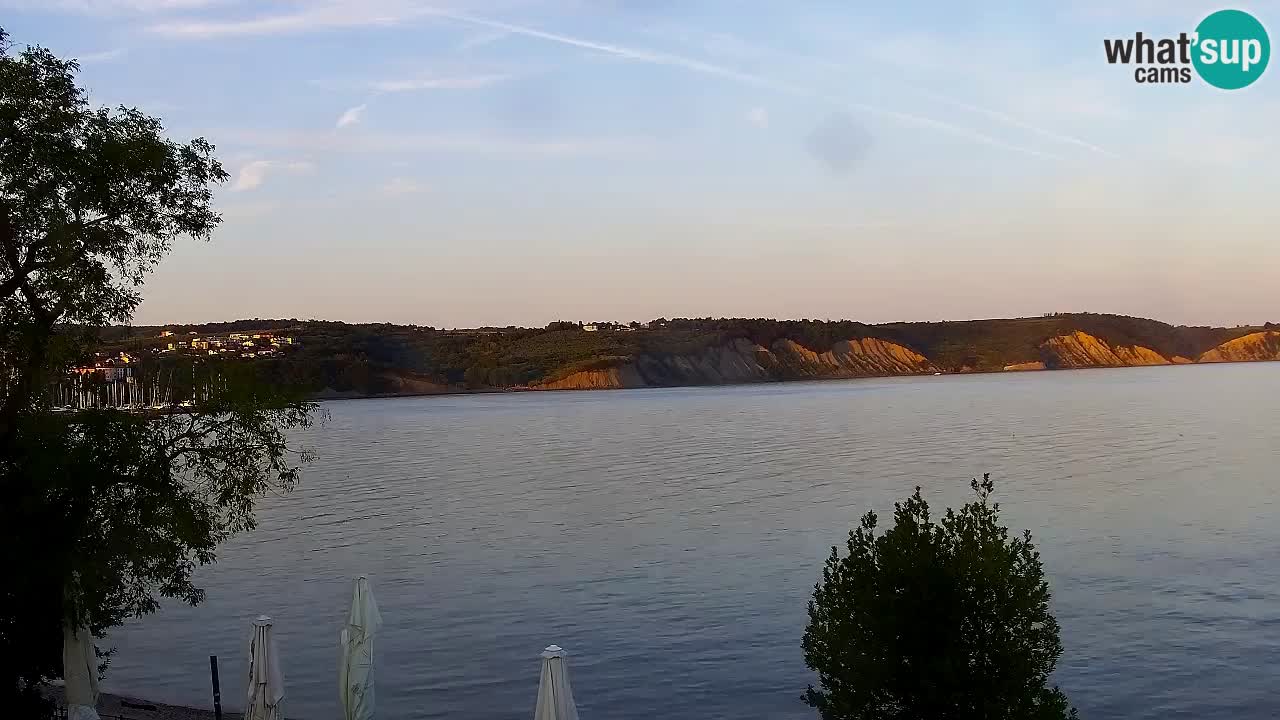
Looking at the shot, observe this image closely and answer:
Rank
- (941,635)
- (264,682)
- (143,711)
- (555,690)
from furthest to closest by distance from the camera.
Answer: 1. (143,711)
2. (264,682)
3. (555,690)
4. (941,635)

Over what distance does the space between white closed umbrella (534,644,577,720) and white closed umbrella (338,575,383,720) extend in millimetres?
4063

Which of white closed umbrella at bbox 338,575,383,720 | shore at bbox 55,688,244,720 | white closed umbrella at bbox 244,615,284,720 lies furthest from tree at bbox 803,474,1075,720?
shore at bbox 55,688,244,720

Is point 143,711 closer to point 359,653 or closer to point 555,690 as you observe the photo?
point 359,653

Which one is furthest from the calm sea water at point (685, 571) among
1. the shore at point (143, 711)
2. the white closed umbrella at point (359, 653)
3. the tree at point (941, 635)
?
the tree at point (941, 635)

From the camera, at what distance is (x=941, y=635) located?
1235 cm

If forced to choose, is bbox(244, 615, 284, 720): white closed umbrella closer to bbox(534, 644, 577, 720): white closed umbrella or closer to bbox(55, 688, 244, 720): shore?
bbox(55, 688, 244, 720): shore

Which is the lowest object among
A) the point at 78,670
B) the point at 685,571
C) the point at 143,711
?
the point at 685,571

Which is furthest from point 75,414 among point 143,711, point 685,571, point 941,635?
point 685,571

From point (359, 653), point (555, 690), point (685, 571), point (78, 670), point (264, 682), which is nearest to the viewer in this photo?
point (555, 690)

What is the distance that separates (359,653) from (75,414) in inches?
206

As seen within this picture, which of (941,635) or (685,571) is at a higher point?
Answer: (941,635)

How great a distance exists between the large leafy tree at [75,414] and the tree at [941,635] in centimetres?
805

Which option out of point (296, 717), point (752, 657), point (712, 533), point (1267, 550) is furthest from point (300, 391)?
point (1267, 550)

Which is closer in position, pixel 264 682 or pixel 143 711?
pixel 264 682
